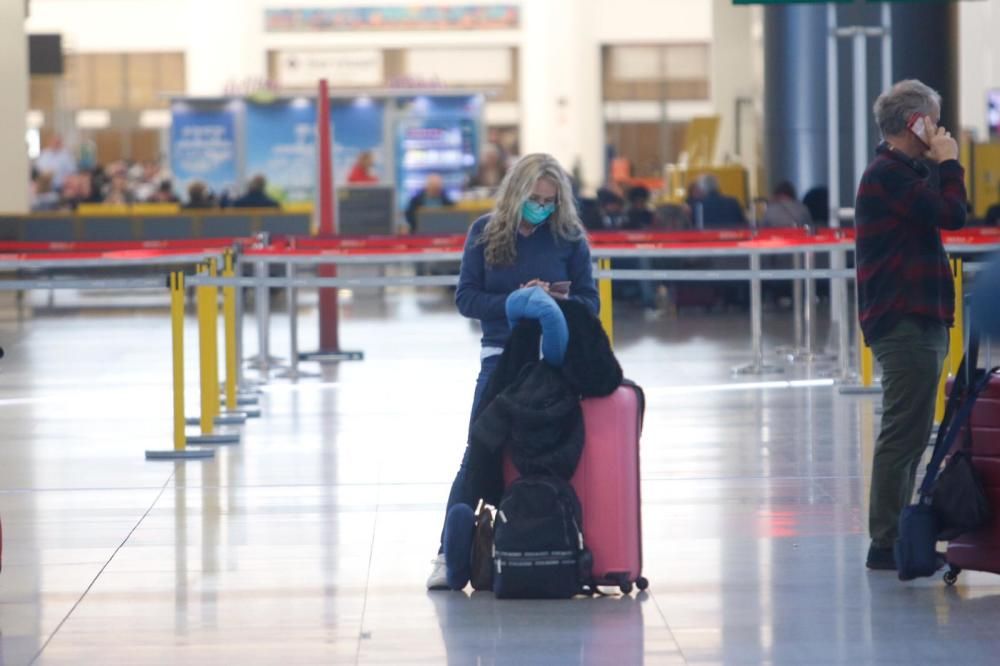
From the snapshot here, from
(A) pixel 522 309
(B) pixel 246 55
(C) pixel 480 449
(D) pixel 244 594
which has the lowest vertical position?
(D) pixel 244 594

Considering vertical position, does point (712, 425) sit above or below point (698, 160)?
below

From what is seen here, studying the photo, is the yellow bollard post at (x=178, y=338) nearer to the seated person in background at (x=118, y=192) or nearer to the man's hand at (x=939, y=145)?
the man's hand at (x=939, y=145)

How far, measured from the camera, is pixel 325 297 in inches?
647

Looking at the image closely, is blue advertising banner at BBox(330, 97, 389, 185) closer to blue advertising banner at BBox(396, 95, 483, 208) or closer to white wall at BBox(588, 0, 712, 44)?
blue advertising banner at BBox(396, 95, 483, 208)

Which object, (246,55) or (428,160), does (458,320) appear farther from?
(246,55)

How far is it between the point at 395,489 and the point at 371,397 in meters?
4.26

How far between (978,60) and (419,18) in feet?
45.7

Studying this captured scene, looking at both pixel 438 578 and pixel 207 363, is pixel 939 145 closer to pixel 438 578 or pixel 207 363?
pixel 438 578

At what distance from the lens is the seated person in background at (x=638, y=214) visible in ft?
72.6

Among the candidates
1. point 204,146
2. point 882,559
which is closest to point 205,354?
point 882,559

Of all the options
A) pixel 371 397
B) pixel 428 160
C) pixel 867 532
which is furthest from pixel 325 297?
pixel 428 160

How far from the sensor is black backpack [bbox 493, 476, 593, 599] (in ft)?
21.8

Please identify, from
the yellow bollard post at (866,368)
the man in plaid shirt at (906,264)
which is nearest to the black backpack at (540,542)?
the man in plaid shirt at (906,264)

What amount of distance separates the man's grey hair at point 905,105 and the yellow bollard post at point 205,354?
16.6ft
